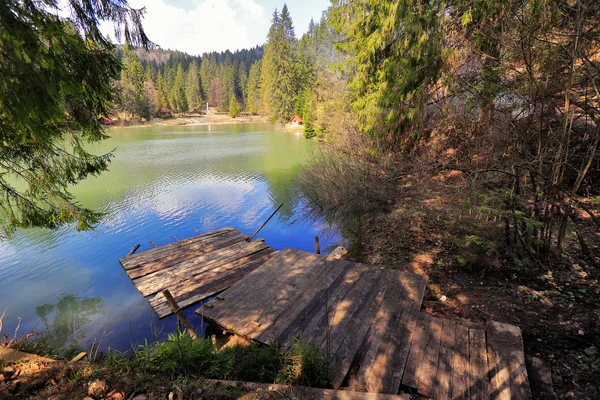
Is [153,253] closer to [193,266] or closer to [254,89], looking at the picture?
[193,266]

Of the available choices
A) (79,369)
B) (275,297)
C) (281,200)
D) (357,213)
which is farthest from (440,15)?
(79,369)

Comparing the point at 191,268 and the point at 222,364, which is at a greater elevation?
the point at 222,364

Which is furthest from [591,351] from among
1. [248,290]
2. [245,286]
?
[245,286]

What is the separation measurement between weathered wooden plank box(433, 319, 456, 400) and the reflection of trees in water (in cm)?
624

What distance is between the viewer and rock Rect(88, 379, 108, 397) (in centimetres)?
217

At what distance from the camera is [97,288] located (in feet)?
23.0

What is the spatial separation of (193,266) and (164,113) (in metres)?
59.8

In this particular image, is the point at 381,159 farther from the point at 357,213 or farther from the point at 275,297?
the point at 275,297

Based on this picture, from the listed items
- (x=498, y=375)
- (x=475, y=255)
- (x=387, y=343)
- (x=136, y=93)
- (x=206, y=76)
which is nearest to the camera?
(x=498, y=375)

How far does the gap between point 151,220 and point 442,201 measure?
10.1m

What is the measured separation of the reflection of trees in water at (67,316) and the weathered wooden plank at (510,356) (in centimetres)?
689

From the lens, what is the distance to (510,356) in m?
3.40

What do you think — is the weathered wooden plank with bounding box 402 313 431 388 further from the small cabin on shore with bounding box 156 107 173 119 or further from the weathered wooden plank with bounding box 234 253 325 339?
the small cabin on shore with bounding box 156 107 173 119

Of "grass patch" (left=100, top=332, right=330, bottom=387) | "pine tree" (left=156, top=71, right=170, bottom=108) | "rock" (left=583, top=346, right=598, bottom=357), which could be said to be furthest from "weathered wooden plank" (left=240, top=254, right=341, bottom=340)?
"pine tree" (left=156, top=71, right=170, bottom=108)
